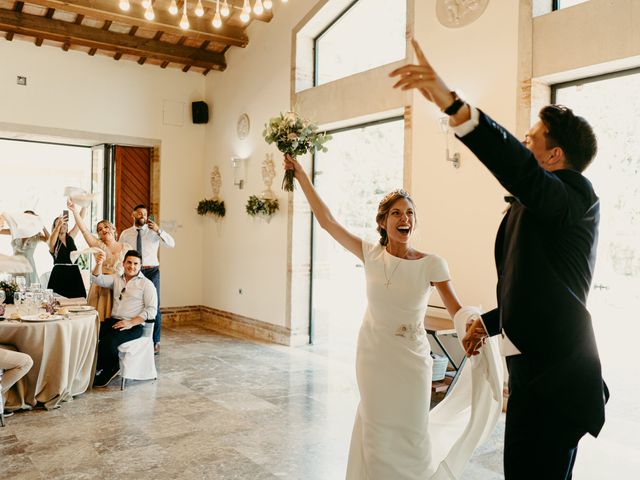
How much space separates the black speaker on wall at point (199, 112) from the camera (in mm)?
10625

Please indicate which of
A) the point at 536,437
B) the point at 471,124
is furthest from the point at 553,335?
the point at 471,124

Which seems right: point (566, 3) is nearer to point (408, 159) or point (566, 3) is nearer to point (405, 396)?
point (408, 159)

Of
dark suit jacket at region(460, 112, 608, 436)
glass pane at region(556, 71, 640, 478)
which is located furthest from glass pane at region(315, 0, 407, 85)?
dark suit jacket at region(460, 112, 608, 436)

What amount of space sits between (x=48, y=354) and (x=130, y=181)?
5.37 metres

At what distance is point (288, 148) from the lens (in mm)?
3627

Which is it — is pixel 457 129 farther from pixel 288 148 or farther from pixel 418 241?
pixel 418 241

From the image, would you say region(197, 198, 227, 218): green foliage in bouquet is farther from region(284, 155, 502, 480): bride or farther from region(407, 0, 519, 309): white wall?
region(284, 155, 502, 480): bride

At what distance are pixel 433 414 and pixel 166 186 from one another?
26.8 ft

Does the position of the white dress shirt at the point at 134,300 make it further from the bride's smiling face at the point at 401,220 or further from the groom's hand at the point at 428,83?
the groom's hand at the point at 428,83

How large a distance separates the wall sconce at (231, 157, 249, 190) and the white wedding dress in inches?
268

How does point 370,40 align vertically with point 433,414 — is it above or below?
above

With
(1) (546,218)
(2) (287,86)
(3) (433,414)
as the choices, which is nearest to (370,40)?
(2) (287,86)

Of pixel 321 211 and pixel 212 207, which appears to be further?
pixel 212 207

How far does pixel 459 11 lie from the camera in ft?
19.7
